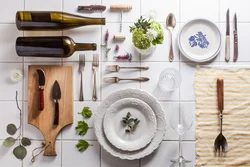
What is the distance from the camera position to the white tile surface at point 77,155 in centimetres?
167

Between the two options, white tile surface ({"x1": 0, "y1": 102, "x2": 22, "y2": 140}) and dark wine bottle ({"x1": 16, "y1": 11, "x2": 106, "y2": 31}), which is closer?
dark wine bottle ({"x1": 16, "y1": 11, "x2": 106, "y2": 31})

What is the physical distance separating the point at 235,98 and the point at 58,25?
2.91 feet

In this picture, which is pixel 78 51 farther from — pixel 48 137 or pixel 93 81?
pixel 48 137

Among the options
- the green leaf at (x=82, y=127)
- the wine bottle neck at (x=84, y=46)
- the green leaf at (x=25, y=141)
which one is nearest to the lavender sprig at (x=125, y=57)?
the wine bottle neck at (x=84, y=46)

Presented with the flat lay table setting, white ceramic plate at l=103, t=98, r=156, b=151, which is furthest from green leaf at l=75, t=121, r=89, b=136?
white ceramic plate at l=103, t=98, r=156, b=151

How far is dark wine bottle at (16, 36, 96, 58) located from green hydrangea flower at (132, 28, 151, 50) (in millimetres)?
283

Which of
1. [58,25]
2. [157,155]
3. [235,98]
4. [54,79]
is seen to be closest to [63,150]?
[54,79]

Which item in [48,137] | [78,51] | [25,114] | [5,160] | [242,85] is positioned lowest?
[5,160]

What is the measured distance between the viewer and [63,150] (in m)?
1.68

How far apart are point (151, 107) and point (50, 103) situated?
48cm

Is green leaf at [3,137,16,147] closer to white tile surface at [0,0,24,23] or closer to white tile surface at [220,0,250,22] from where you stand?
white tile surface at [0,0,24,23]

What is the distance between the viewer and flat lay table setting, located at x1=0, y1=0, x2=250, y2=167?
1634 mm

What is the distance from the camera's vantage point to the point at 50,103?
166 centimetres

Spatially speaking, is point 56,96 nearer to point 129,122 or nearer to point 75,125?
point 75,125
